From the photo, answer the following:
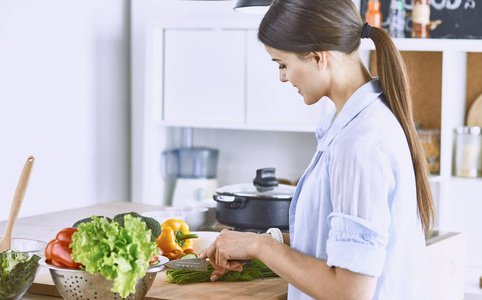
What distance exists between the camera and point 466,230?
137 inches

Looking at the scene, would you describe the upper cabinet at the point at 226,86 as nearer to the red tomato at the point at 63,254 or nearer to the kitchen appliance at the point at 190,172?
the kitchen appliance at the point at 190,172

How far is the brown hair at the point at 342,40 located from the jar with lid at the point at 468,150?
81.6 inches

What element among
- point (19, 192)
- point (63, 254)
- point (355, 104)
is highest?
point (355, 104)

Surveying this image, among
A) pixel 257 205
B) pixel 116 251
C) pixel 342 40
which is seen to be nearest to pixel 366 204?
pixel 342 40

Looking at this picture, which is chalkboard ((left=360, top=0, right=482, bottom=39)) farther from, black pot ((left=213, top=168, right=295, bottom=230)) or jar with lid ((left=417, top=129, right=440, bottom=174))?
black pot ((left=213, top=168, right=295, bottom=230))

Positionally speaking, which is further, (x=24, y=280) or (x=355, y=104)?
(x=24, y=280)

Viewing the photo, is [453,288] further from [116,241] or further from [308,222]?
[116,241]

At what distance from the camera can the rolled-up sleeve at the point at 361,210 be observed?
1278 millimetres

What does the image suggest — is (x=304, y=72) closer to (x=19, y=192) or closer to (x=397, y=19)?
(x=19, y=192)

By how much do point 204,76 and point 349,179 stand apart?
2636 mm

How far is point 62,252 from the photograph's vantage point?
4.87ft

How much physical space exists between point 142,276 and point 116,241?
94mm

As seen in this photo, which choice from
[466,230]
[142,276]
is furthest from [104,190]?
[142,276]

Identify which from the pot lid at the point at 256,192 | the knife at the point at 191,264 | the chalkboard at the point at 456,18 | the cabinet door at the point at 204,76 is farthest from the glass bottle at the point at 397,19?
the knife at the point at 191,264
